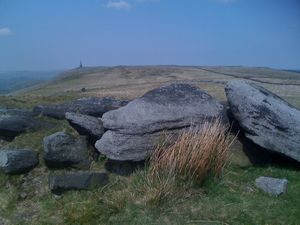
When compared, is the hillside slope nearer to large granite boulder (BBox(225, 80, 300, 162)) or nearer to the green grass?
large granite boulder (BBox(225, 80, 300, 162))

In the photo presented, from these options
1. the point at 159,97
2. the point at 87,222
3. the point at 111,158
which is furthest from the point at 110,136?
the point at 87,222

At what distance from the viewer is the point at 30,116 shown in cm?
1151

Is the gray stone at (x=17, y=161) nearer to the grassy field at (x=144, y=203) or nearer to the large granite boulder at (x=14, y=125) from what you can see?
the grassy field at (x=144, y=203)

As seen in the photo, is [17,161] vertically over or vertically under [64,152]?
under

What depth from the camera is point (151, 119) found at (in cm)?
970

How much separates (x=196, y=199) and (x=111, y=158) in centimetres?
223

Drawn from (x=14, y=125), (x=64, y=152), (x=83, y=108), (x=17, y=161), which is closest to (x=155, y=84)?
(x=83, y=108)

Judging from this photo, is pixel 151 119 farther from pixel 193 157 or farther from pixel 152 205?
pixel 152 205

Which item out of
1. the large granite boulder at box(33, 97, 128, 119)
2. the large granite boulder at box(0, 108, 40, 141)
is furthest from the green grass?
the large granite boulder at box(33, 97, 128, 119)

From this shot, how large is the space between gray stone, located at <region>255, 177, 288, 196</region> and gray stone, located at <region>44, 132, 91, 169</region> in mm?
3721

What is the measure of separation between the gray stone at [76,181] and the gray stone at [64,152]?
532 millimetres

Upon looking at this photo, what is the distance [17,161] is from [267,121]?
226 inches

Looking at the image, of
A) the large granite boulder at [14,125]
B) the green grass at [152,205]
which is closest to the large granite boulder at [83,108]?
the large granite boulder at [14,125]

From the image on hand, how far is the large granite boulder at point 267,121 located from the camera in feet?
32.6
